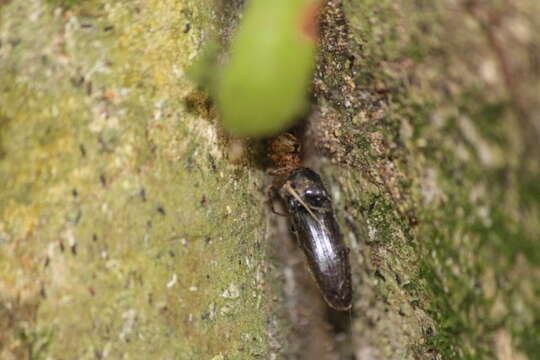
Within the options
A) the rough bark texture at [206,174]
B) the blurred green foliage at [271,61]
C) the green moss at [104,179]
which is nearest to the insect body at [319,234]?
the rough bark texture at [206,174]

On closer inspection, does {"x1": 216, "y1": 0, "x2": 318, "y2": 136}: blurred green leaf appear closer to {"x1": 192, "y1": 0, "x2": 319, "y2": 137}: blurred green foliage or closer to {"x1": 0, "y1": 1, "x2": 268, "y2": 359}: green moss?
{"x1": 192, "y1": 0, "x2": 319, "y2": 137}: blurred green foliage

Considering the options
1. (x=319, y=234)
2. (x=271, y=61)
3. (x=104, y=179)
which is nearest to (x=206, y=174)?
(x=104, y=179)

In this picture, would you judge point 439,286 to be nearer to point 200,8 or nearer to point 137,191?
point 137,191

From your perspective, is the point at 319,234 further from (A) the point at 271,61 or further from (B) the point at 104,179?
(A) the point at 271,61

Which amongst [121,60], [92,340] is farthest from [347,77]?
[92,340]

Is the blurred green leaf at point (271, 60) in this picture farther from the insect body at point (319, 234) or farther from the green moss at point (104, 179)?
the insect body at point (319, 234)

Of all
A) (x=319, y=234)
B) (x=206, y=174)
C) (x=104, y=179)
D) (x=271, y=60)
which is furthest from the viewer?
(x=319, y=234)
